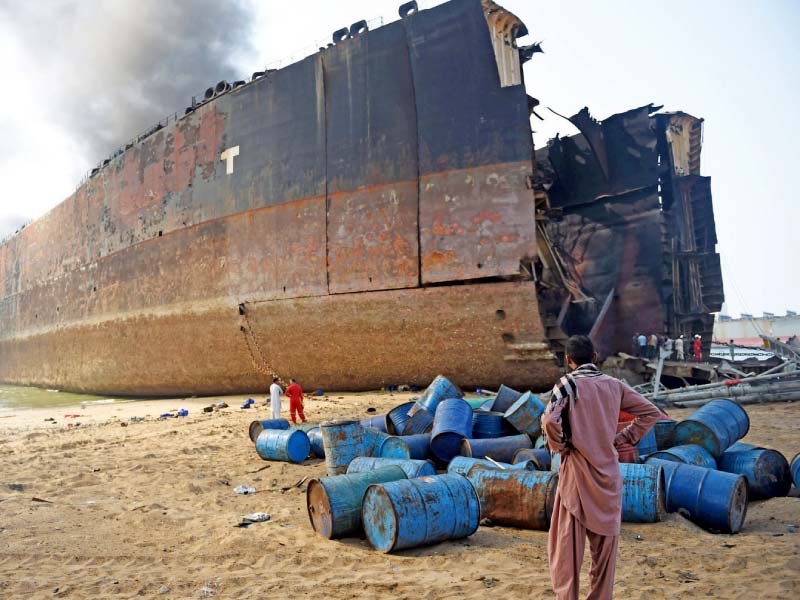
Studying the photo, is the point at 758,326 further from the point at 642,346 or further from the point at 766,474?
the point at 766,474

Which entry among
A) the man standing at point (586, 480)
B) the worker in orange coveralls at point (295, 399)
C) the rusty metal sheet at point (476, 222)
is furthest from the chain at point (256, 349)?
the man standing at point (586, 480)

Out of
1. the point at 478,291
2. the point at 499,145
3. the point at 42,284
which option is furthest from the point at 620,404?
the point at 42,284

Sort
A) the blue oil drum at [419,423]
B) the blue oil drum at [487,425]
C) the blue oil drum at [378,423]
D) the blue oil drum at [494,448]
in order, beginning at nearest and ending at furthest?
1. the blue oil drum at [494,448]
2. the blue oil drum at [487,425]
3. the blue oil drum at [419,423]
4. the blue oil drum at [378,423]

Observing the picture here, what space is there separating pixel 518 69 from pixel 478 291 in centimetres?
480

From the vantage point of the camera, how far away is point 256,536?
172 inches

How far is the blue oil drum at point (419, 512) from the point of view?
12.8 ft

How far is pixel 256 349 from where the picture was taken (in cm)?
1497

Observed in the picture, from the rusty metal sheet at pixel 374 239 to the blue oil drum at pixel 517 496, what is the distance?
7.67 m

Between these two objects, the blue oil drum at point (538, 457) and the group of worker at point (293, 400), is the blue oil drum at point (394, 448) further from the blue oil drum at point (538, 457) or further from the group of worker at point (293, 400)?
the group of worker at point (293, 400)

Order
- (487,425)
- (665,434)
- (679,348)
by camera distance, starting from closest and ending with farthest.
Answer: (665,434) → (487,425) → (679,348)

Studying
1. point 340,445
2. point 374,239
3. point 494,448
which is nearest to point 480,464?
point 494,448

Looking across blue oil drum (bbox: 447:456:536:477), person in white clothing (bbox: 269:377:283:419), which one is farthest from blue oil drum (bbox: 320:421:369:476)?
person in white clothing (bbox: 269:377:283:419)

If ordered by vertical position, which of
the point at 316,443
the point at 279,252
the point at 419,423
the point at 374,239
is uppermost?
the point at 279,252

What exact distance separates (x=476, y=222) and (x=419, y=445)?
6486 mm
